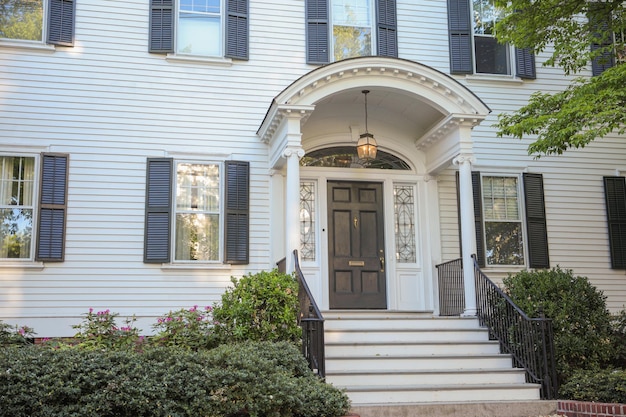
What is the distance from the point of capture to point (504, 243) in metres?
11.0

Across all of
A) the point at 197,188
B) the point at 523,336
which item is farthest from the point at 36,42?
the point at 523,336

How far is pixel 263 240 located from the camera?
10.2 m

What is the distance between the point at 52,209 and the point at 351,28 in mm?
5540

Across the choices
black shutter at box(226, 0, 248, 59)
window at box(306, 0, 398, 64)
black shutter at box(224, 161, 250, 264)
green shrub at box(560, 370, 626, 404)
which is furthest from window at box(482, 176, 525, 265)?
black shutter at box(226, 0, 248, 59)

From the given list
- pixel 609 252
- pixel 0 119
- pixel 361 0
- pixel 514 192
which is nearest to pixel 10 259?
pixel 0 119

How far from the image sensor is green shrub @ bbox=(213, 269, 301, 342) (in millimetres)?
7816

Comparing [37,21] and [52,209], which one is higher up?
[37,21]

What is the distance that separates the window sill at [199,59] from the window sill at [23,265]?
3.64 m

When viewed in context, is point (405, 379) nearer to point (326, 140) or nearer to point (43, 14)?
point (326, 140)

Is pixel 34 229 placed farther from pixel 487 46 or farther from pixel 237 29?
pixel 487 46

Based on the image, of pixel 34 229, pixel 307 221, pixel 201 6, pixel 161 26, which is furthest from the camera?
pixel 201 6

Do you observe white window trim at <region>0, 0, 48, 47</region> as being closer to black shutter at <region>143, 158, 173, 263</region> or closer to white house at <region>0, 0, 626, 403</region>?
white house at <region>0, 0, 626, 403</region>

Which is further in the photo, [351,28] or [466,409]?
[351,28]

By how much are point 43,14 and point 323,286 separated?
5.92 m
